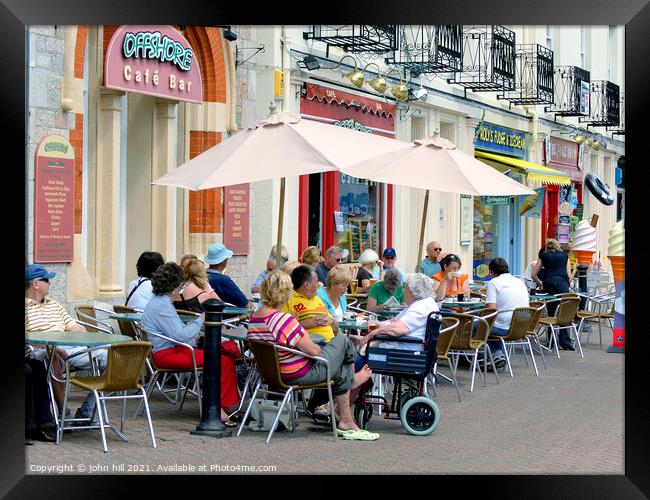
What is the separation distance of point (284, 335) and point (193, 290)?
241cm

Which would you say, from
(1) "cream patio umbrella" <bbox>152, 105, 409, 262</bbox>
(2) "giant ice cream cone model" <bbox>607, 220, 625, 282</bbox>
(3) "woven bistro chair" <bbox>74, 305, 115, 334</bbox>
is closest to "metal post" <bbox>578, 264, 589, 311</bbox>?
(2) "giant ice cream cone model" <bbox>607, 220, 625, 282</bbox>

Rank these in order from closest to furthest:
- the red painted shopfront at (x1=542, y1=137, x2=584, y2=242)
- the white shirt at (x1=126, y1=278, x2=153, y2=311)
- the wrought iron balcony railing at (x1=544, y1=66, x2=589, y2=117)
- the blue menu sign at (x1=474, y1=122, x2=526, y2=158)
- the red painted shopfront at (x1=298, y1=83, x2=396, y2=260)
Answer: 1. the white shirt at (x1=126, y1=278, x2=153, y2=311)
2. the red painted shopfront at (x1=298, y1=83, x2=396, y2=260)
3. the blue menu sign at (x1=474, y1=122, x2=526, y2=158)
4. the wrought iron balcony railing at (x1=544, y1=66, x2=589, y2=117)
5. the red painted shopfront at (x1=542, y1=137, x2=584, y2=242)

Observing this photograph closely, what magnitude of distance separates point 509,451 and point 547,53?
2047 centimetres

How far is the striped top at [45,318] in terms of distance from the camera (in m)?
8.25

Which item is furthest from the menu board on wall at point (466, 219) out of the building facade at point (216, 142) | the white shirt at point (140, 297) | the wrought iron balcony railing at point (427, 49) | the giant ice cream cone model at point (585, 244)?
the white shirt at point (140, 297)

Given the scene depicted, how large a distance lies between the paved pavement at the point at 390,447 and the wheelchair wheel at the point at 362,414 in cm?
16

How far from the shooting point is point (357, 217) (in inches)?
774

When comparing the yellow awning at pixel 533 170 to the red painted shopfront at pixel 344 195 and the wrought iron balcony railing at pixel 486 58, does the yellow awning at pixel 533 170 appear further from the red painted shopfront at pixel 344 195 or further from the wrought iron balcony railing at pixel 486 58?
the red painted shopfront at pixel 344 195

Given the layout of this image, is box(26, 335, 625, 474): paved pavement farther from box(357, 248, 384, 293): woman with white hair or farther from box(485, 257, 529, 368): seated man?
box(357, 248, 384, 293): woman with white hair

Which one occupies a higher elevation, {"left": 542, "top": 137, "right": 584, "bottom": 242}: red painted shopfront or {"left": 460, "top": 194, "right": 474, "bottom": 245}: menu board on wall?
{"left": 542, "top": 137, "right": 584, "bottom": 242}: red painted shopfront

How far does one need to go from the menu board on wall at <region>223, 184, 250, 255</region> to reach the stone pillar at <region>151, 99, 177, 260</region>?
3.41ft

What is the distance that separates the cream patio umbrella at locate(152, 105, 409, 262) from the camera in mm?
8703

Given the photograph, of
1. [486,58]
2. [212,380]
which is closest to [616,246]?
[212,380]
